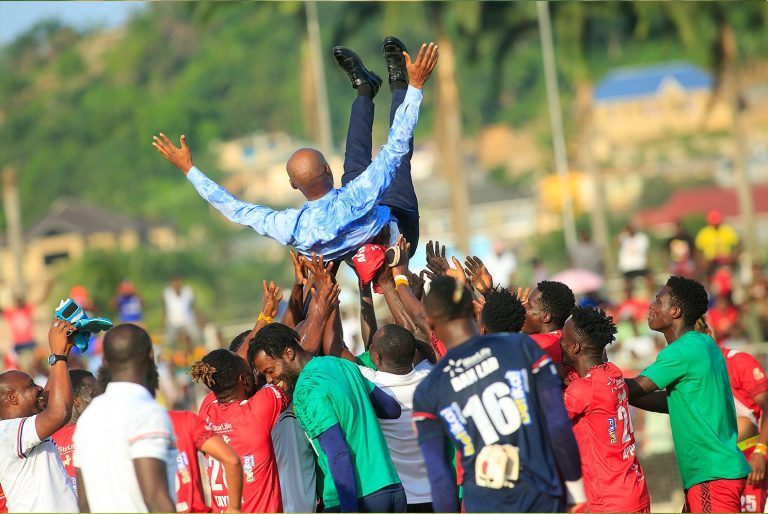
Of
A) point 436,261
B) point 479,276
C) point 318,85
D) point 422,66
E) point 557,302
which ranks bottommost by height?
point 557,302

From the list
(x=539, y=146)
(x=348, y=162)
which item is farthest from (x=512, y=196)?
(x=348, y=162)

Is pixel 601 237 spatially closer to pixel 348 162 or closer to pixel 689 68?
pixel 348 162

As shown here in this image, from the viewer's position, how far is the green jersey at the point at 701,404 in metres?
7.71

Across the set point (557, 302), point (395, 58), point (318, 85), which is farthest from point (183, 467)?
point (318, 85)

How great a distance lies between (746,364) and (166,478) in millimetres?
4264

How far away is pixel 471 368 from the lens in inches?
236

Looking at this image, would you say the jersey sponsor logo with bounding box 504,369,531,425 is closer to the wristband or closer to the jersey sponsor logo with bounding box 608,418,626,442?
the jersey sponsor logo with bounding box 608,418,626,442

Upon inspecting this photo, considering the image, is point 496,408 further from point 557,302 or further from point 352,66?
point 352,66

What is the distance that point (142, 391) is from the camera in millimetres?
Result: 5945

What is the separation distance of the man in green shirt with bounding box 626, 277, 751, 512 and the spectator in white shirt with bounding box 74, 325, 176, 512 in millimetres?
2938

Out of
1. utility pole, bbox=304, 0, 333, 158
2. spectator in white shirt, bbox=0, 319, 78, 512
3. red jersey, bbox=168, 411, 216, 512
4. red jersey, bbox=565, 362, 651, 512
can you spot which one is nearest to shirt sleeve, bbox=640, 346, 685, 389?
red jersey, bbox=565, 362, 651, 512

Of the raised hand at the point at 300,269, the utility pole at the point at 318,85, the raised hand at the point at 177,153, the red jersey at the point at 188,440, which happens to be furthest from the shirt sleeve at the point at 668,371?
the utility pole at the point at 318,85

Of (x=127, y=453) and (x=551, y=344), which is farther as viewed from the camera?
(x=551, y=344)

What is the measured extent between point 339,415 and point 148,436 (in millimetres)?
1643
